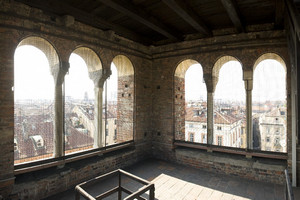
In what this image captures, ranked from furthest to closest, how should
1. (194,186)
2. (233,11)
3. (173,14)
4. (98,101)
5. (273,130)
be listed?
(98,101) → (273,130) → (173,14) → (194,186) → (233,11)

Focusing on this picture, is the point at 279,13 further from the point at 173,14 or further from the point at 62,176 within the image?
the point at 62,176

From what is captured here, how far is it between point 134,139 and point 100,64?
2663 millimetres

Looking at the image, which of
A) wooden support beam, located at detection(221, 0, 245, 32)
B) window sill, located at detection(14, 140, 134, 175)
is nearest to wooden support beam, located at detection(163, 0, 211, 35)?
wooden support beam, located at detection(221, 0, 245, 32)

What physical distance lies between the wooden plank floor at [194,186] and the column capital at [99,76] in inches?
104

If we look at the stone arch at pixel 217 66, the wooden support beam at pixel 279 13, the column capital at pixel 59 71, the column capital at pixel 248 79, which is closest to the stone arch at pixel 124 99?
the column capital at pixel 59 71

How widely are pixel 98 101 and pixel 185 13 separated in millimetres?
3219

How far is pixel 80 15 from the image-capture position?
4207mm

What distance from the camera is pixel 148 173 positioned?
504cm

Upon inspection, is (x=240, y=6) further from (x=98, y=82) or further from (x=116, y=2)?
(x=98, y=82)

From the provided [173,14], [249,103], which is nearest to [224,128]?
[249,103]

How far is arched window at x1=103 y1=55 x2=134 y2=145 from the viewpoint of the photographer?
5941 mm

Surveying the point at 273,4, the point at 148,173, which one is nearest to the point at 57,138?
the point at 148,173

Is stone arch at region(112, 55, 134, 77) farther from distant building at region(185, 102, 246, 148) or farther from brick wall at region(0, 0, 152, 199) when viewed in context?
distant building at region(185, 102, 246, 148)

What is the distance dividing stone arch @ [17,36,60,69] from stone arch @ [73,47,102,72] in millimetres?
646
